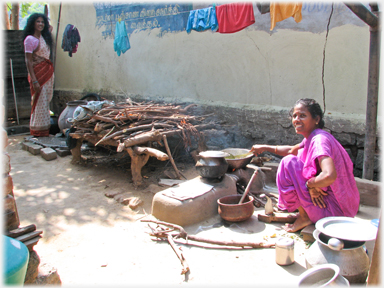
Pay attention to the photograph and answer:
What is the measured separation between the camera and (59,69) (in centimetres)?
1140

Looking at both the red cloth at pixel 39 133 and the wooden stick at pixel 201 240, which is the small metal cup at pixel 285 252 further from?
the red cloth at pixel 39 133

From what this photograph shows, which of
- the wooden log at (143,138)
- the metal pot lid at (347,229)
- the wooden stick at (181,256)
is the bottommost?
the wooden stick at (181,256)

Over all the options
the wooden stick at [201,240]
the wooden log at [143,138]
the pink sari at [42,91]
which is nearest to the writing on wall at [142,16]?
the pink sari at [42,91]

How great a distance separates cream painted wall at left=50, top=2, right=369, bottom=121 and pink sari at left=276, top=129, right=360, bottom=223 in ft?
7.05

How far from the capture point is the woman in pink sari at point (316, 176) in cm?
292

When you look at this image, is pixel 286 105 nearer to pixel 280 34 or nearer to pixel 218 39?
pixel 280 34

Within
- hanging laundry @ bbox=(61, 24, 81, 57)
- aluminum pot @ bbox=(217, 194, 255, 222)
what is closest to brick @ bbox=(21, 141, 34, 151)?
hanging laundry @ bbox=(61, 24, 81, 57)

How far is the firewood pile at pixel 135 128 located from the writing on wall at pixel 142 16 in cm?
227

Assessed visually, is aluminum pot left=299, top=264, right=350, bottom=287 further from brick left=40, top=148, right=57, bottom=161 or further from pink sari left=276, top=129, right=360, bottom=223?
brick left=40, top=148, right=57, bottom=161

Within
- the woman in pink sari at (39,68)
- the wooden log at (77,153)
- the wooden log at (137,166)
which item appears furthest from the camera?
the woman in pink sari at (39,68)

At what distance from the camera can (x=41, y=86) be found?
8367 mm

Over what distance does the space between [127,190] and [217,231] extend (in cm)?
197

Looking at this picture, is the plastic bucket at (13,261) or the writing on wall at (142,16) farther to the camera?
the writing on wall at (142,16)

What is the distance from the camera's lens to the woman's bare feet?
11.0 feet
